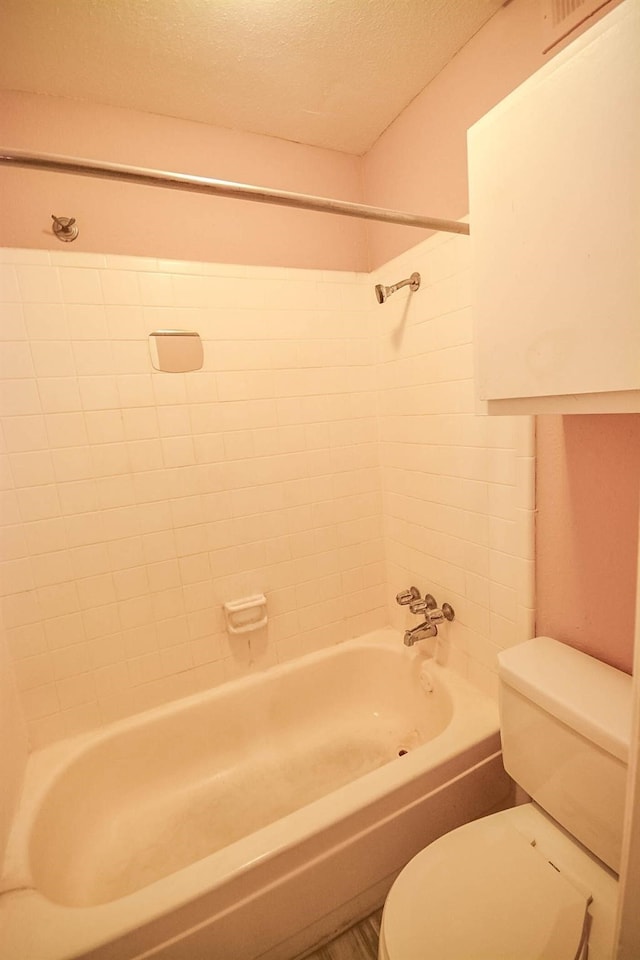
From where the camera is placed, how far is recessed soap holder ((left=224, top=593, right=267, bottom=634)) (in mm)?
1596

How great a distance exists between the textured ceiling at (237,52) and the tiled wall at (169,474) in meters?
0.49

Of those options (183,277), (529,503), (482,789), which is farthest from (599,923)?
(183,277)

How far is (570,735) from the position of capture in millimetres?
917

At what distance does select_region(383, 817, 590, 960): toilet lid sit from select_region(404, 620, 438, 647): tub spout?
0.62m

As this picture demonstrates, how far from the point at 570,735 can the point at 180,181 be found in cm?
144

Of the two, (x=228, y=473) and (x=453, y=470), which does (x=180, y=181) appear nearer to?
(x=228, y=473)

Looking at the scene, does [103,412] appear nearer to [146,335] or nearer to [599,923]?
[146,335]

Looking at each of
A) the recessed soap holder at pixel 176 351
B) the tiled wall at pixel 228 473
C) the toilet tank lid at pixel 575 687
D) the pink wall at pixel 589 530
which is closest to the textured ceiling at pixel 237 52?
the tiled wall at pixel 228 473

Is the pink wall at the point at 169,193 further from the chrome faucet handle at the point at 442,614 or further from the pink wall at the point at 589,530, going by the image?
the chrome faucet handle at the point at 442,614

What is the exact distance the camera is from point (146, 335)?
1.40 m

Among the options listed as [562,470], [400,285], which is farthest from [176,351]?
[562,470]

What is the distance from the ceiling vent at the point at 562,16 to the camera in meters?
0.90

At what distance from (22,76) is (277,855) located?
224cm

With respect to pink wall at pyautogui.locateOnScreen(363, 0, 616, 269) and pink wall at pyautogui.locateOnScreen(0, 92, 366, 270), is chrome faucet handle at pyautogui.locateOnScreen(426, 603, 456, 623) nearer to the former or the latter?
pink wall at pyautogui.locateOnScreen(363, 0, 616, 269)
